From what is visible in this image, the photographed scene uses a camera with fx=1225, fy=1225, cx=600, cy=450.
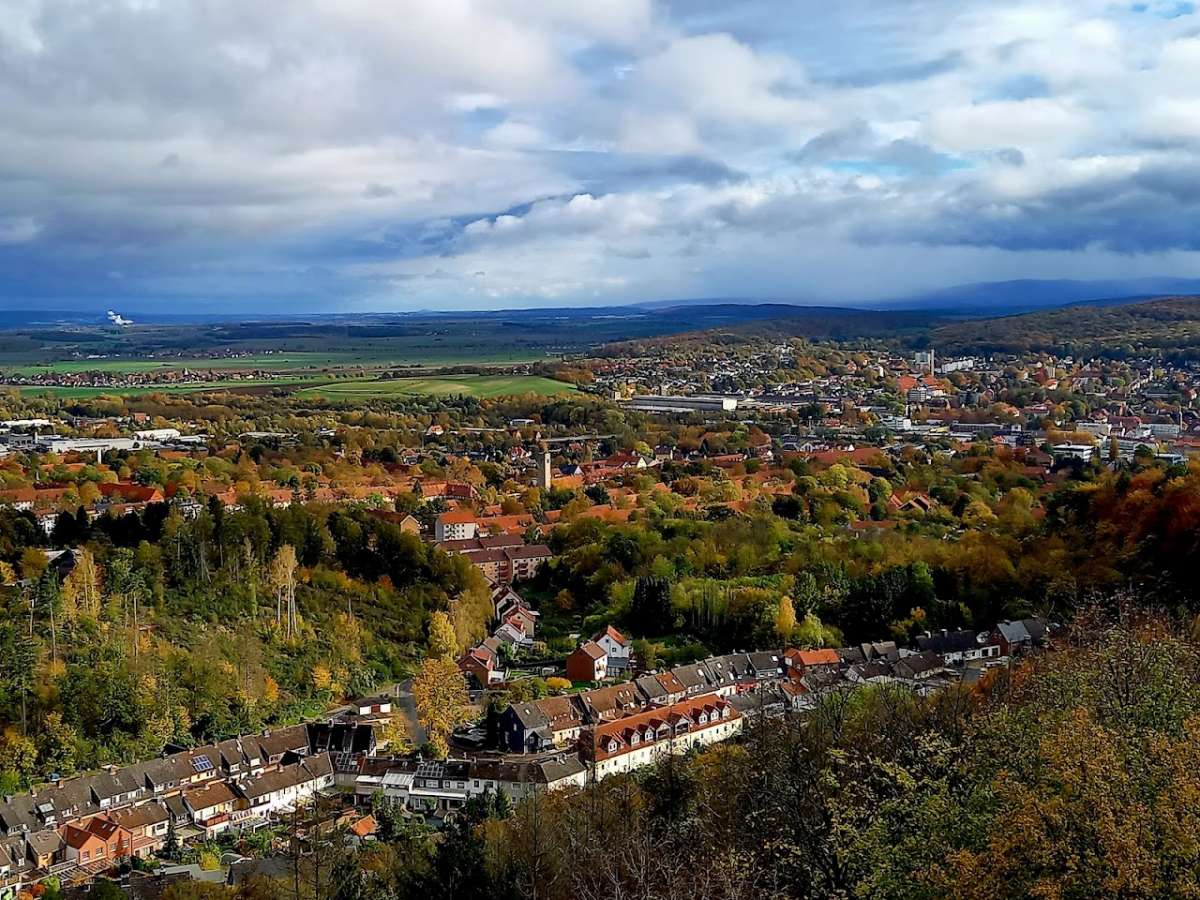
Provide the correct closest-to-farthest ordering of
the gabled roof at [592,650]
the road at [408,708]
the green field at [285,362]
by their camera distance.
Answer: the road at [408,708]
the gabled roof at [592,650]
the green field at [285,362]

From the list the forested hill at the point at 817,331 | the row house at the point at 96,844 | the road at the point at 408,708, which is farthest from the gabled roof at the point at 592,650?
the forested hill at the point at 817,331

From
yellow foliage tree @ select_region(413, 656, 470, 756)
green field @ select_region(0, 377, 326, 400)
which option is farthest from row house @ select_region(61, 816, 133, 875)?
green field @ select_region(0, 377, 326, 400)

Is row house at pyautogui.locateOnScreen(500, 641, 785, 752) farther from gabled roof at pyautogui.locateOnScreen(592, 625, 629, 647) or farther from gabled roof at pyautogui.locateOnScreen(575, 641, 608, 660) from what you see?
gabled roof at pyautogui.locateOnScreen(592, 625, 629, 647)

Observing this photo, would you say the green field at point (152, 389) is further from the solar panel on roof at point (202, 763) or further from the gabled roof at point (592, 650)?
the solar panel on roof at point (202, 763)

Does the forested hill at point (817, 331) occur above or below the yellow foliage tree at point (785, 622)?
above

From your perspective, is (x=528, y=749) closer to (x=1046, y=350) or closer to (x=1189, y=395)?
(x=1189, y=395)

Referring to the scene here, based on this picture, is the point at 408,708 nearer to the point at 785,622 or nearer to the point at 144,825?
the point at 144,825

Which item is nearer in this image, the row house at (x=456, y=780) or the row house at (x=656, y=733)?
the row house at (x=456, y=780)

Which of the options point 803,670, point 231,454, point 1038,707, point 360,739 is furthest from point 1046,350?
point 1038,707
